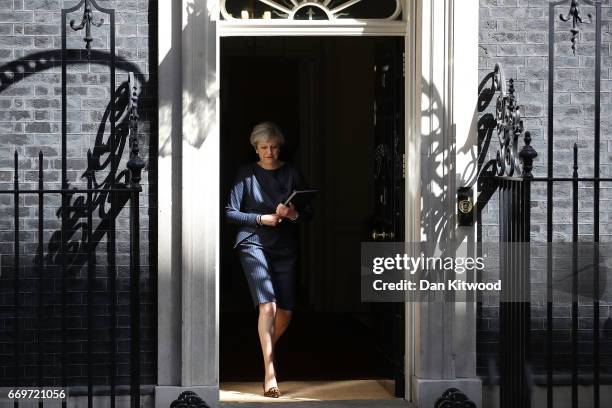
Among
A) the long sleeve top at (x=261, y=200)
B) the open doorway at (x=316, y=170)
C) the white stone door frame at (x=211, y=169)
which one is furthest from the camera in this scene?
the open doorway at (x=316, y=170)

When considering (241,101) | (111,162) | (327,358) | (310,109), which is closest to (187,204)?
(111,162)

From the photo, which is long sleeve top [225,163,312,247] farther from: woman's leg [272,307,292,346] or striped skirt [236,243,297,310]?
woman's leg [272,307,292,346]

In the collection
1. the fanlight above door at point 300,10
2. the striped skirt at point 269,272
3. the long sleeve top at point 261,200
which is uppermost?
the fanlight above door at point 300,10

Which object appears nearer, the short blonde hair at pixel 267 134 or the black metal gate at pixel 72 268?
the black metal gate at pixel 72 268

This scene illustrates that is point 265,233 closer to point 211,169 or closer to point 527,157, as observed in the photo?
point 211,169

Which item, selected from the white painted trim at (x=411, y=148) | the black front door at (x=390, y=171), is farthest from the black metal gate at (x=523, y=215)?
the black front door at (x=390, y=171)

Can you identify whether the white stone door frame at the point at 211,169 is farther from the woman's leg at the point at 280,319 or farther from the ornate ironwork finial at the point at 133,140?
the woman's leg at the point at 280,319

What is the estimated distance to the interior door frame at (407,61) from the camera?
7.39 meters

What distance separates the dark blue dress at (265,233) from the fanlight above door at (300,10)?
1.00 meters

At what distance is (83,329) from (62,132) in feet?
3.99

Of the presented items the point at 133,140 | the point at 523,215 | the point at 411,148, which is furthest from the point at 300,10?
the point at 523,215

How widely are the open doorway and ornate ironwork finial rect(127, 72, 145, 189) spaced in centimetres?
245

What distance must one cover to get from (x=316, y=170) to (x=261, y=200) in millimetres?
4062

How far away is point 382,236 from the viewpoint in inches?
311
